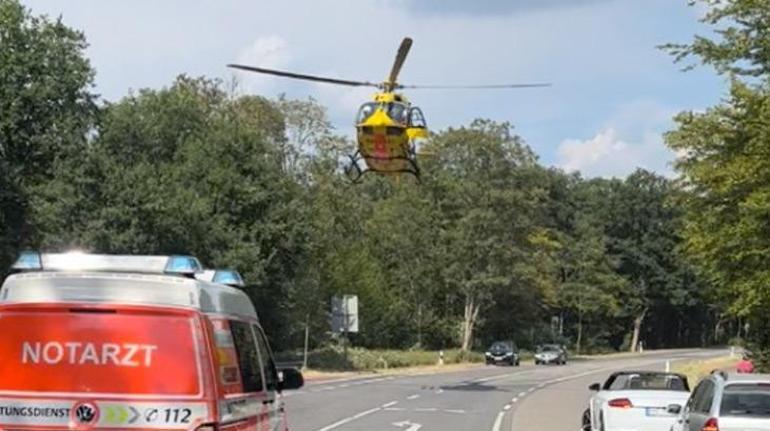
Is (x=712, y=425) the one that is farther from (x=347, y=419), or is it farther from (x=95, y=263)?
(x=347, y=419)

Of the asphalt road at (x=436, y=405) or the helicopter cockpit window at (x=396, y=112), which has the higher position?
the helicopter cockpit window at (x=396, y=112)

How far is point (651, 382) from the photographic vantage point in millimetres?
19438

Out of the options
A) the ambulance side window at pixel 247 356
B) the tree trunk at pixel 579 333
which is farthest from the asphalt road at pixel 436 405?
the tree trunk at pixel 579 333

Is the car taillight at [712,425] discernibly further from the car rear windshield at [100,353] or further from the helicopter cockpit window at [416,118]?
the helicopter cockpit window at [416,118]

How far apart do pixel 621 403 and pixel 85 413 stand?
11697mm

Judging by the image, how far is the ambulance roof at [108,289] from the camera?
789 centimetres

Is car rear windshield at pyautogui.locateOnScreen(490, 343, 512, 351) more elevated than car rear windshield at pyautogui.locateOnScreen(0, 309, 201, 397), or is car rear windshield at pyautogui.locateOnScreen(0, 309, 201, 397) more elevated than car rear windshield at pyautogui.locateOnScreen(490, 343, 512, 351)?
car rear windshield at pyautogui.locateOnScreen(0, 309, 201, 397)

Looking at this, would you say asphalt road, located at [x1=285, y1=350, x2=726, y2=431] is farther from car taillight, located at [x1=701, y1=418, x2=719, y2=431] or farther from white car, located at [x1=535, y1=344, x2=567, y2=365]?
white car, located at [x1=535, y1=344, x2=567, y2=365]

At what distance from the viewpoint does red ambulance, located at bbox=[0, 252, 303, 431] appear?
24.7 ft

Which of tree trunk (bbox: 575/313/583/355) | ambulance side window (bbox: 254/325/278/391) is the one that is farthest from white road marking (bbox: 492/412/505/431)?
tree trunk (bbox: 575/313/583/355)

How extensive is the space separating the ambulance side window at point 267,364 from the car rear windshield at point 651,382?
9.94m

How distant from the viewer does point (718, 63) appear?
74.1 ft

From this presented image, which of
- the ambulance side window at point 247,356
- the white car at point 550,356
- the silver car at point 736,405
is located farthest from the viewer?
the white car at point 550,356

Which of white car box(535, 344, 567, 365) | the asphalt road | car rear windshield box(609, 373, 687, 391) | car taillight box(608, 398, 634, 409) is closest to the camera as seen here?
car taillight box(608, 398, 634, 409)
